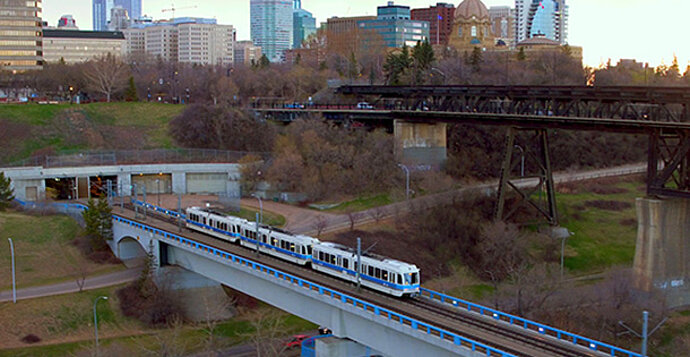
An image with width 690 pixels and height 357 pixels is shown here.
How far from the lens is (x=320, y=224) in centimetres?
7181

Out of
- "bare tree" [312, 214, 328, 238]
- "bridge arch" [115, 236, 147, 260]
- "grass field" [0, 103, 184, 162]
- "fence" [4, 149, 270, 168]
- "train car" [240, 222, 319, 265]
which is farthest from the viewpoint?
"grass field" [0, 103, 184, 162]

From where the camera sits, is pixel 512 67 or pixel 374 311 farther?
pixel 512 67

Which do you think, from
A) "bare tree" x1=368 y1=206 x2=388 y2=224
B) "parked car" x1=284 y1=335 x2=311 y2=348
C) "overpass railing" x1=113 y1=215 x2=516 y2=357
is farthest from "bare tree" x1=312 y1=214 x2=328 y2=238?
"parked car" x1=284 y1=335 x2=311 y2=348

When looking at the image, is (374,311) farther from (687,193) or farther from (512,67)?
(512,67)

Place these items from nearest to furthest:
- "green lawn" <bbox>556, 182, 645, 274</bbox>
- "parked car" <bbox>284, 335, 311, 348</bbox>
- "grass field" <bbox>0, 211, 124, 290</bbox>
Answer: "parked car" <bbox>284, 335, 311, 348</bbox> < "grass field" <bbox>0, 211, 124, 290</bbox> < "green lawn" <bbox>556, 182, 645, 274</bbox>

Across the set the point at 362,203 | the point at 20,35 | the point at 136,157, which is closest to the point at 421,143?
the point at 362,203

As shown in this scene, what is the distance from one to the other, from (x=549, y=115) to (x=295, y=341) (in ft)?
117

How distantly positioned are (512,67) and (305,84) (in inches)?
1470

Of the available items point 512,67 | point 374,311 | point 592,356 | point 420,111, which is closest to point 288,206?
point 420,111

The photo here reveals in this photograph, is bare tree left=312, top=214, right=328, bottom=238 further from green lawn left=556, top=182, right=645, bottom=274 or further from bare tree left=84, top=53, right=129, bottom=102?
bare tree left=84, top=53, right=129, bottom=102

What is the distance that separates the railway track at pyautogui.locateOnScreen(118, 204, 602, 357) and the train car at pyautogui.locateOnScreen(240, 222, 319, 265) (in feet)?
2.40

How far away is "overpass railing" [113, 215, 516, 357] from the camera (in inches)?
1379

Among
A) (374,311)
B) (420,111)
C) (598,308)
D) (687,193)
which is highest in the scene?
(420,111)

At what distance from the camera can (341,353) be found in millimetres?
43281
